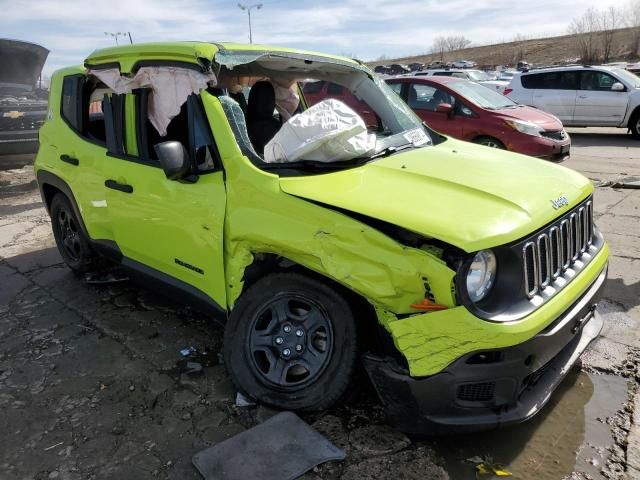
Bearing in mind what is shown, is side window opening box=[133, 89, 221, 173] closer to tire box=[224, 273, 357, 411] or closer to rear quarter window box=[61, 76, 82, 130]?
tire box=[224, 273, 357, 411]

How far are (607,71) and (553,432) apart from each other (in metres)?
13.0

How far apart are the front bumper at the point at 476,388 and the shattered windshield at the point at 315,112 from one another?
120 centimetres

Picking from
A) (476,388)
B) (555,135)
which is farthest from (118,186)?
(555,135)

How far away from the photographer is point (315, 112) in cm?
313

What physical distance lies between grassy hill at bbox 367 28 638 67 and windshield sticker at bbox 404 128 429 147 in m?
59.1

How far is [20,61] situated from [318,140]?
10758mm

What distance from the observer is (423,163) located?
3.13 m

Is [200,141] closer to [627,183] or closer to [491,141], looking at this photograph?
[491,141]

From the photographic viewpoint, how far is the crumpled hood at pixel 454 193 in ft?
7.74

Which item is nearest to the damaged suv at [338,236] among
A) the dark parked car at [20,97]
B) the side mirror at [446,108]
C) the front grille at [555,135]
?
the side mirror at [446,108]

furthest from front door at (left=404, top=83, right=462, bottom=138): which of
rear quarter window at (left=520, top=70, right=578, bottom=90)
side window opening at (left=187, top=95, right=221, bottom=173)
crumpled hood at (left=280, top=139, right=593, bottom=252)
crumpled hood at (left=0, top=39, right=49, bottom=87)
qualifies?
crumpled hood at (left=0, top=39, right=49, bottom=87)

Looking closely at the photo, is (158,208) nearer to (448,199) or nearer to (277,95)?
(277,95)

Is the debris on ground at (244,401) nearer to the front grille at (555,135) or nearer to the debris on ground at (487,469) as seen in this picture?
the debris on ground at (487,469)

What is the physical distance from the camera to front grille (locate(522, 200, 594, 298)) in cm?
246
